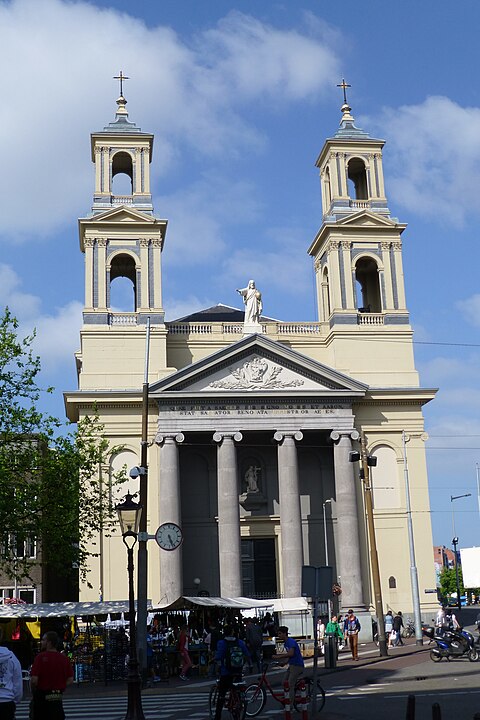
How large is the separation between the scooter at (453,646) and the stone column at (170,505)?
18681 mm

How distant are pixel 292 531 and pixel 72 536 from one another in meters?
17.4

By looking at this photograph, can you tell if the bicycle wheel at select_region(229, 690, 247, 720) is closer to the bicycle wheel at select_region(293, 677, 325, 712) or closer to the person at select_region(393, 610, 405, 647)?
the bicycle wheel at select_region(293, 677, 325, 712)

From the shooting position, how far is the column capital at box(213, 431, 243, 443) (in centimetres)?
5166

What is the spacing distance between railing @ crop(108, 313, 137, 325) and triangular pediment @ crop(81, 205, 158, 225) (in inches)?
219

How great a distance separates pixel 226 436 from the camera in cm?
5191

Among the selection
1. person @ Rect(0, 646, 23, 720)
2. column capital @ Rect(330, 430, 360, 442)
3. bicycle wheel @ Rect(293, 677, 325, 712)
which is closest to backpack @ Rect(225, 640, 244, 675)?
bicycle wheel @ Rect(293, 677, 325, 712)

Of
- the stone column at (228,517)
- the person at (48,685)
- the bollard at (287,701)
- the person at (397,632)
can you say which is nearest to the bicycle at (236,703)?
the bollard at (287,701)

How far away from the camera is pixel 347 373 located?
54500mm

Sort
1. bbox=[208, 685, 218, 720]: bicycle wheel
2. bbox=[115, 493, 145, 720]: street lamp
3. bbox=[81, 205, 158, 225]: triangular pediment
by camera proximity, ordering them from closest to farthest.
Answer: bbox=[115, 493, 145, 720]: street lamp, bbox=[208, 685, 218, 720]: bicycle wheel, bbox=[81, 205, 158, 225]: triangular pediment

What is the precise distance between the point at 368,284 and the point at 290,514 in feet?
59.0

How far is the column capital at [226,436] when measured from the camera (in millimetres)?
51656

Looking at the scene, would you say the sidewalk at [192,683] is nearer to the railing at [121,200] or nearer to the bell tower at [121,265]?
the bell tower at [121,265]

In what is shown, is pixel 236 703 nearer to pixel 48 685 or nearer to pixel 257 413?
pixel 48 685

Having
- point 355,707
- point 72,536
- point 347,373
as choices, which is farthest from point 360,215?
point 355,707
